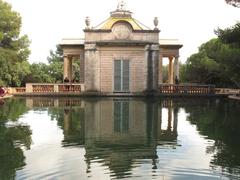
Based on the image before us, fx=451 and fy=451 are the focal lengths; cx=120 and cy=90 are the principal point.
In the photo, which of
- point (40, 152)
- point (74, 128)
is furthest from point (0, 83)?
point (40, 152)

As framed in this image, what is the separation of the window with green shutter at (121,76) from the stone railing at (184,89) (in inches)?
110

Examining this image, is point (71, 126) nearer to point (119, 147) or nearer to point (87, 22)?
point (119, 147)

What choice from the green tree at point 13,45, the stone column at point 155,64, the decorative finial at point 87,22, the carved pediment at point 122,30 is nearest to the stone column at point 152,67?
the stone column at point 155,64

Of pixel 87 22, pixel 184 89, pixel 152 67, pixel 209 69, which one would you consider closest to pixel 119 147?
pixel 152 67

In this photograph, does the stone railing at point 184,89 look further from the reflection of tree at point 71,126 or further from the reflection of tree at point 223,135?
the reflection of tree at point 71,126

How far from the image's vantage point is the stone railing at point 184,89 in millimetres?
35656

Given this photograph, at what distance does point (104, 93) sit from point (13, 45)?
1214 cm

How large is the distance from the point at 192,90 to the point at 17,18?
704 inches

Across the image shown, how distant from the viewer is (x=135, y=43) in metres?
35.4

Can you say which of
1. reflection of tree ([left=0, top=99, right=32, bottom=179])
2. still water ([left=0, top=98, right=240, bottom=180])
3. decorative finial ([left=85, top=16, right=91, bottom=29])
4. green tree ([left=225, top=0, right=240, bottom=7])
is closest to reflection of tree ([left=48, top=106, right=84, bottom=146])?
still water ([left=0, top=98, right=240, bottom=180])

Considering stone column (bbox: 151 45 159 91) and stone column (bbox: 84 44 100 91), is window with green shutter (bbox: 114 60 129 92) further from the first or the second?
stone column (bbox: 151 45 159 91)

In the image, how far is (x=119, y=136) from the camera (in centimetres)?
1266

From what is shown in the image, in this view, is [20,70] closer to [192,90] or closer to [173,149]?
[192,90]

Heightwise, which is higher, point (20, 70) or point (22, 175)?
point (20, 70)
